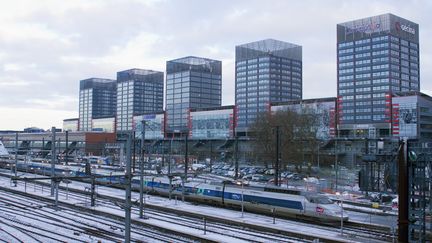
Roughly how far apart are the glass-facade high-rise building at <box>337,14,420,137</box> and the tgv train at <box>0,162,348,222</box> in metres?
86.9

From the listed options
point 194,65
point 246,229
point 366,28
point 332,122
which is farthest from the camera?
point 194,65

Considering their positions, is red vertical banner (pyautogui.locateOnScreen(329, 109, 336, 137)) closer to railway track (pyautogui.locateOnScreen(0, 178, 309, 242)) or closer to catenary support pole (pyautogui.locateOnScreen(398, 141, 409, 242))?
railway track (pyautogui.locateOnScreen(0, 178, 309, 242))

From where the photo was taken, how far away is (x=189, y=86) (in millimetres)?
174125

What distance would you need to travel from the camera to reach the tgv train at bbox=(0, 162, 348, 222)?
30.0 m

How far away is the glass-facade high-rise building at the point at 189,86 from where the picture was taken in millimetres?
173625

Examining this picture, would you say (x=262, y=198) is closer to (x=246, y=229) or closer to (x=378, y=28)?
(x=246, y=229)

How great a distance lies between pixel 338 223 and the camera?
1152 inches

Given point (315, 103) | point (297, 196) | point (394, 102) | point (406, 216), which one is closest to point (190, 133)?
point (315, 103)

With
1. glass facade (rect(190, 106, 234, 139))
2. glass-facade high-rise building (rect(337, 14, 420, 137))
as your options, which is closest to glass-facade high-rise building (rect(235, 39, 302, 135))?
glass facade (rect(190, 106, 234, 139))

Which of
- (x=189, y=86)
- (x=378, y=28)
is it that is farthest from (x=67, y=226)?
(x=189, y=86)

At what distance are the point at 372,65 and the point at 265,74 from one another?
166 feet

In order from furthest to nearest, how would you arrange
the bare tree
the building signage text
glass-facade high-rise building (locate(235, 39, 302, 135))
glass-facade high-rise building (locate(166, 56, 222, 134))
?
glass-facade high-rise building (locate(166, 56, 222, 134))
glass-facade high-rise building (locate(235, 39, 302, 135))
the building signage text
the bare tree

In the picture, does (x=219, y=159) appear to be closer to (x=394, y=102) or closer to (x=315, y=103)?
(x=315, y=103)

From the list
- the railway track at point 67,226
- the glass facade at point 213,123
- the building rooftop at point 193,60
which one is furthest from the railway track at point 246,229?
the building rooftop at point 193,60
